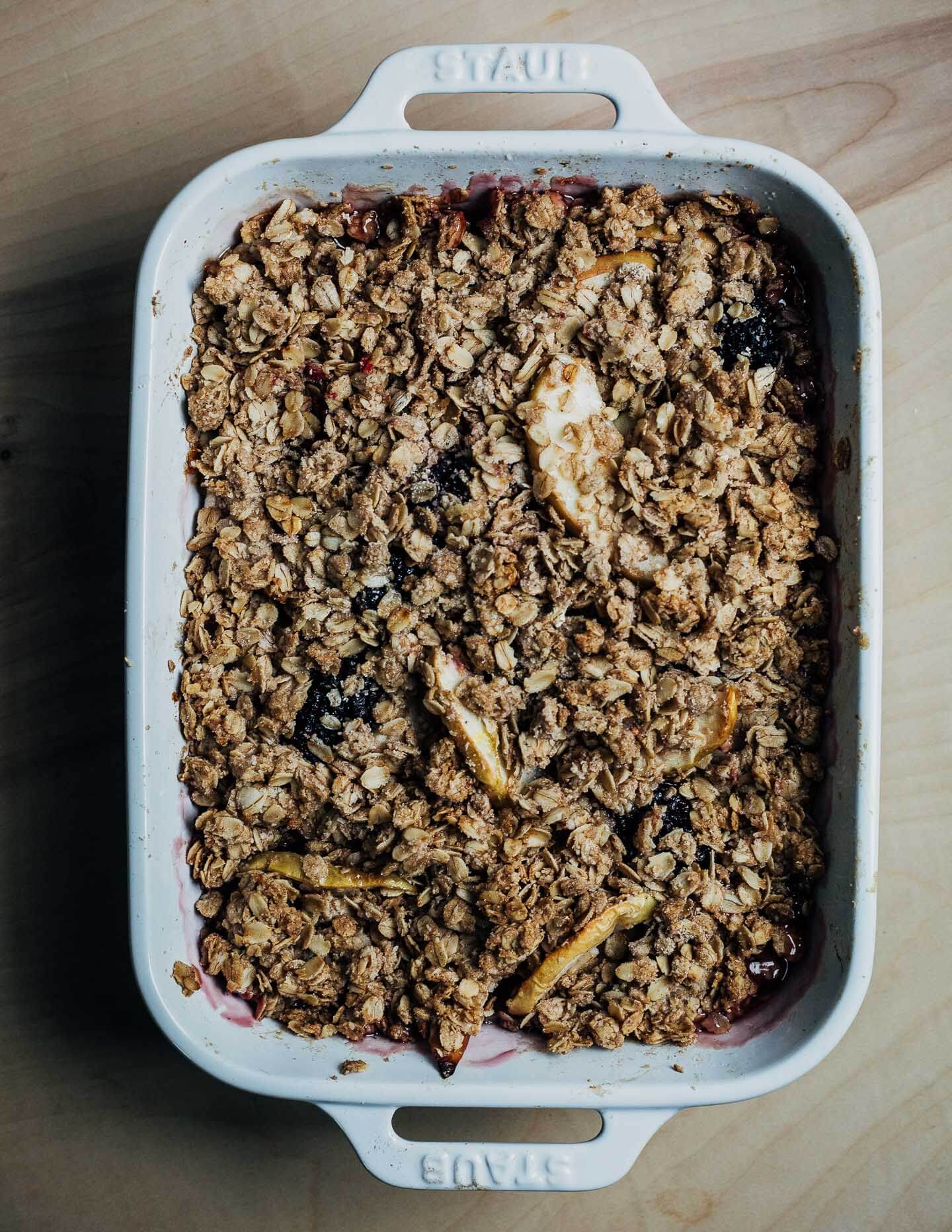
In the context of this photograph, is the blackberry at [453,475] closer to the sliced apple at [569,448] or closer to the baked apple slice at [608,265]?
the sliced apple at [569,448]

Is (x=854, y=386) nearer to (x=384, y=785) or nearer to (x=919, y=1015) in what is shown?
(x=384, y=785)

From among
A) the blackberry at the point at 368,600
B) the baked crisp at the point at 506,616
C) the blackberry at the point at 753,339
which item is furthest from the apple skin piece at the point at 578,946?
the blackberry at the point at 753,339

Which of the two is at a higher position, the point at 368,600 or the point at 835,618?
the point at 368,600

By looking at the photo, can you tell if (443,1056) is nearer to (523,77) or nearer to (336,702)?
(336,702)

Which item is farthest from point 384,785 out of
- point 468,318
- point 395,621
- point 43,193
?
point 43,193

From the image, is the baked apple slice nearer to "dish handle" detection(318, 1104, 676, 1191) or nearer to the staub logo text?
the staub logo text

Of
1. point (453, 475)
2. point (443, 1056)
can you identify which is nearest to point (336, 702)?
point (453, 475)
